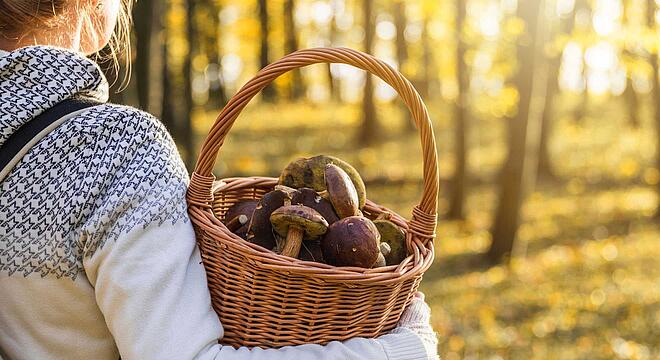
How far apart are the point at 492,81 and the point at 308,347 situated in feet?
35.6

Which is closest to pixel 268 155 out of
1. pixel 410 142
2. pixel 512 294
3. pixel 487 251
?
pixel 410 142

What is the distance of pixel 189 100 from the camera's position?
42.5ft

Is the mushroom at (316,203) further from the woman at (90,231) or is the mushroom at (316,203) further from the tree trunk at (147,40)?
the tree trunk at (147,40)

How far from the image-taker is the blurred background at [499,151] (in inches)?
286

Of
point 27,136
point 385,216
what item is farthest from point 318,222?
point 27,136

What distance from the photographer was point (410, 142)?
689 inches

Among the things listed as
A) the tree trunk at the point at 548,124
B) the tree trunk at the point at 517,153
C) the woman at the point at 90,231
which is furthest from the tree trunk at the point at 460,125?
the woman at the point at 90,231

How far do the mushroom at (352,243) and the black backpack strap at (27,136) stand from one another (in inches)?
22.4

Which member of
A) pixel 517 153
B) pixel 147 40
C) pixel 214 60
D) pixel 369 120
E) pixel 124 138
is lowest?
pixel 369 120

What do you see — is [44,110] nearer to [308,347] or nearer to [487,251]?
[308,347]

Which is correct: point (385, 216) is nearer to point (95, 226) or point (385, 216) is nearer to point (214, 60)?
point (95, 226)

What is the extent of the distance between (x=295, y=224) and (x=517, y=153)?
25.9ft

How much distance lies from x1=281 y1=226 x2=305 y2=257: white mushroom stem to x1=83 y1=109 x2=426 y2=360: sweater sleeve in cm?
23

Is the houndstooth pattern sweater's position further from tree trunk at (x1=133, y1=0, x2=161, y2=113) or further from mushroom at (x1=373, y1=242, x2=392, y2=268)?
tree trunk at (x1=133, y1=0, x2=161, y2=113)
